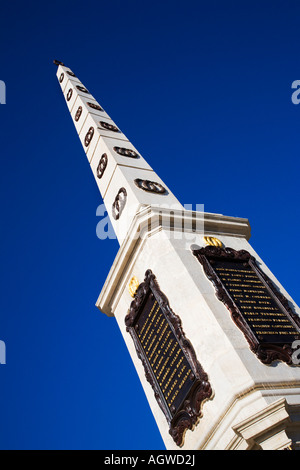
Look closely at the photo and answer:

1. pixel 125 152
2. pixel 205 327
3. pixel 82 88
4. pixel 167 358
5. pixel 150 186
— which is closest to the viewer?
pixel 205 327

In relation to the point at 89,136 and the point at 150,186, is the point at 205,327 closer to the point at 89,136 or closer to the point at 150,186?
the point at 150,186

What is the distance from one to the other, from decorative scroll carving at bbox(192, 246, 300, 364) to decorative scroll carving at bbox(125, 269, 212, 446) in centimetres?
111

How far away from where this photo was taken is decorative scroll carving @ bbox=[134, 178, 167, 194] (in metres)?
13.5

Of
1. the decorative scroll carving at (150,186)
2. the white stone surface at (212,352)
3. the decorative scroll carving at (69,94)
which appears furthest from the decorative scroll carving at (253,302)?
the decorative scroll carving at (69,94)

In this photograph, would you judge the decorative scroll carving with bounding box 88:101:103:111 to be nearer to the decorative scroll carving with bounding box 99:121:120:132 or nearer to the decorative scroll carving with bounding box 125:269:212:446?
the decorative scroll carving with bounding box 99:121:120:132

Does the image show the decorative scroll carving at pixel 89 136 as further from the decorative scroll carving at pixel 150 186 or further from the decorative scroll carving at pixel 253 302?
the decorative scroll carving at pixel 253 302

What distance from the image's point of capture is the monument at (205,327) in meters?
7.35

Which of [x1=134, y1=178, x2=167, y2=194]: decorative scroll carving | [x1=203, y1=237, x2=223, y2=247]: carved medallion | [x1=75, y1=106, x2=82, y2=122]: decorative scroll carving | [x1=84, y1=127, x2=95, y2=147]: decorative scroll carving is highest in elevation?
[x1=75, y1=106, x2=82, y2=122]: decorative scroll carving

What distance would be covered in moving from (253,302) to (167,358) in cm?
213

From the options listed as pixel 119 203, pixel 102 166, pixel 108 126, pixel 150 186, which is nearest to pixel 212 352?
pixel 150 186

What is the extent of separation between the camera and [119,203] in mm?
13844

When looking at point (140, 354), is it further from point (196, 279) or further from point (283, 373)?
point (283, 373)

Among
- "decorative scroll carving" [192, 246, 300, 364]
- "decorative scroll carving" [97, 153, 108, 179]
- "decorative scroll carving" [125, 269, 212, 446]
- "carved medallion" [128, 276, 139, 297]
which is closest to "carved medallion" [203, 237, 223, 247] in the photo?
"decorative scroll carving" [192, 246, 300, 364]
